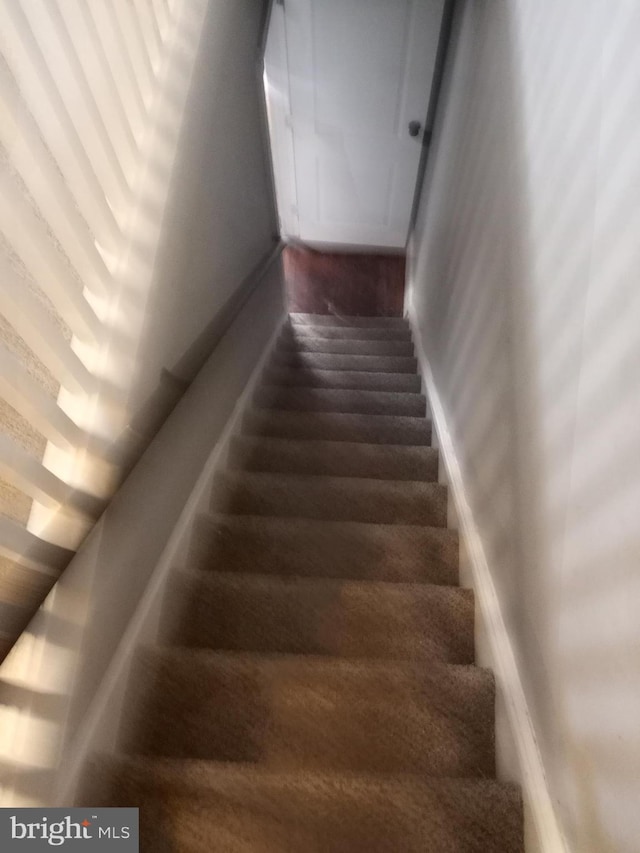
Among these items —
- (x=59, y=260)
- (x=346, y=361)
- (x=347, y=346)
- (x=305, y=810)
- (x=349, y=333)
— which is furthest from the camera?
(x=349, y=333)

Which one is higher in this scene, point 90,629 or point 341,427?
point 341,427

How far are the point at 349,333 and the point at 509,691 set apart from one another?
2.87 metres

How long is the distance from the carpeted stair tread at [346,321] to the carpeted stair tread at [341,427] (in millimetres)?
1487

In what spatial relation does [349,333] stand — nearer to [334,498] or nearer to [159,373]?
[334,498]

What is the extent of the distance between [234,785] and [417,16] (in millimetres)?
3555

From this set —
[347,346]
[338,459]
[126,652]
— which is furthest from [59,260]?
[347,346]

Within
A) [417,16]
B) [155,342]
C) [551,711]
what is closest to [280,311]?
[417,16]

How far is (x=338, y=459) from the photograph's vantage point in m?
2.35

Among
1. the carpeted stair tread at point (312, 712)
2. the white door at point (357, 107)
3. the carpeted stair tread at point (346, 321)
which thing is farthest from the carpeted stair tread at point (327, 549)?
the white door at point (357, 107)

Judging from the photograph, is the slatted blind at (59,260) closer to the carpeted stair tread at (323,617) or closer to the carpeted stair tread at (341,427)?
the carpeted stair tread at (323,617)

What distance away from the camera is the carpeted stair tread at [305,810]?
3.72 feet

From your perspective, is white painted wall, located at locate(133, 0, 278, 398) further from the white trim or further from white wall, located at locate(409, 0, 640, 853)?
white wall, located at locate(409, 0, 640, 853)

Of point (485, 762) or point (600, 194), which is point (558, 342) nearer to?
point (600, 194)

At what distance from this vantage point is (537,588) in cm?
121
